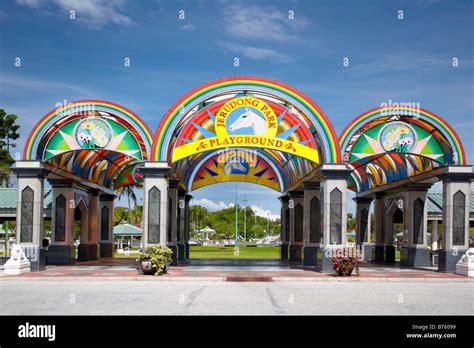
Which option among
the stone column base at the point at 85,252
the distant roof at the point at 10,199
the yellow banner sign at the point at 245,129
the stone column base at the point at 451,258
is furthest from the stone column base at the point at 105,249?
the stone column base at the point at 451,258

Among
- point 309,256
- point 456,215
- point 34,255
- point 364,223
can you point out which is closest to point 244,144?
point 309,256

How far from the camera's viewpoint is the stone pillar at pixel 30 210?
24.2 meters

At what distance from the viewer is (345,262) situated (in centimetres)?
2291

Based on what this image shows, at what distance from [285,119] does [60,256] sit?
1327cm

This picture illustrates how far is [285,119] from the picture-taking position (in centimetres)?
2486

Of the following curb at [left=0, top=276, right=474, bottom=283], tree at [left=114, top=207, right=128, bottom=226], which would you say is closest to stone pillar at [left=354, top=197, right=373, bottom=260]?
curb at [left=0, top=276, right=474, bottom=283]

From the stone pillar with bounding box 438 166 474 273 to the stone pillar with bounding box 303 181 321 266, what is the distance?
229 inches

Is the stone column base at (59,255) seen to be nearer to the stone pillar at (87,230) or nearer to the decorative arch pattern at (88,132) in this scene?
the stone pillar at (87,230)

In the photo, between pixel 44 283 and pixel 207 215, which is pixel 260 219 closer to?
pixel 207 215

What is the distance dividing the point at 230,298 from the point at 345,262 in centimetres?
864

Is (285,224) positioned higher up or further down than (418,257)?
higher up

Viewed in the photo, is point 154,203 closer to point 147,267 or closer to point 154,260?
point 154,260
